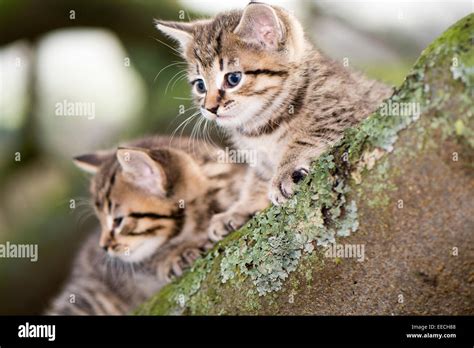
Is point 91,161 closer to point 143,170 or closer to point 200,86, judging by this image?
point 143,170

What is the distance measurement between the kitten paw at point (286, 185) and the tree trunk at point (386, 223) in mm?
189

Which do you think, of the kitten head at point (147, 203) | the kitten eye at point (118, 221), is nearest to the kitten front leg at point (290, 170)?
the kitten head at point (147, 203)

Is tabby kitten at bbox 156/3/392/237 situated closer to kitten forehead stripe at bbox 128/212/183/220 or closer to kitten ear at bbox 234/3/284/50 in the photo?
kitten ear at bbox 234/3/284/50

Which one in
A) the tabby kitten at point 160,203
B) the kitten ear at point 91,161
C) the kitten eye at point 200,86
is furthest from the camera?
the kitten ear at point 91,161

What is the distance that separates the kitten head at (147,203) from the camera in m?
3.32

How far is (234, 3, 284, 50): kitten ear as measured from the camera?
9.19 feet

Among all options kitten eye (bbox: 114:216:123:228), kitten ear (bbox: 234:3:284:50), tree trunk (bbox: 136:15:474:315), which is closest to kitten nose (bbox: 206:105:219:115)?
kitten ear (bbox: 234:3:284:50)

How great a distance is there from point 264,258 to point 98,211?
148 centimetres

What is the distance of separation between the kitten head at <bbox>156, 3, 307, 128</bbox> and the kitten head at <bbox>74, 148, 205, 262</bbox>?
0.51 m

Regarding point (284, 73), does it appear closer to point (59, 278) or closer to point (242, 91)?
point (242, 91)

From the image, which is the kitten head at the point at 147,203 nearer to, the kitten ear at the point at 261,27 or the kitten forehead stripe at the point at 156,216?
the kitten forehead stripe at the point at 156,216
